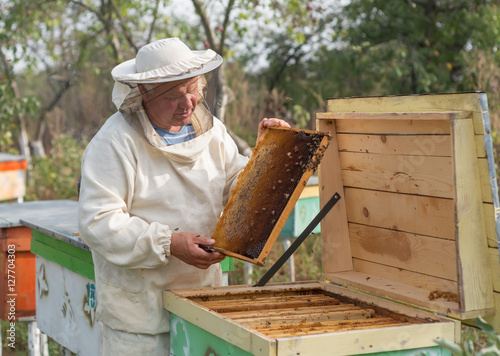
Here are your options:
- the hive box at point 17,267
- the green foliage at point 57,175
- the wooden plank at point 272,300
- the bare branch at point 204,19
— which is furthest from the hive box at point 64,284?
the green foliage at point 57,175

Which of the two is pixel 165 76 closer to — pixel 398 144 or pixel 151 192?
pixel 151 192

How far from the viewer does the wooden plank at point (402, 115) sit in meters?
1.91

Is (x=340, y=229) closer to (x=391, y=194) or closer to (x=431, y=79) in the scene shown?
(x=391, y=194)

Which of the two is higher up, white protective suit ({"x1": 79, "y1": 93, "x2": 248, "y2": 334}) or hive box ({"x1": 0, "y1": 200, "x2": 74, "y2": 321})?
white protective suit ({"x1": 79, "y1": 93, "x2": 248, "y2": 334})

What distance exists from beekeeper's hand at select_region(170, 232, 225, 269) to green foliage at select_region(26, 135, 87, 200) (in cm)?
636

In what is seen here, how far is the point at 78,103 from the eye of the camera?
1481 cm

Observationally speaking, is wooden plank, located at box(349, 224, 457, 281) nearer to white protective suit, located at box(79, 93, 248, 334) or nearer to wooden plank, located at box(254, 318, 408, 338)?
wooden plank, located at box(254, 318, 408, 338)

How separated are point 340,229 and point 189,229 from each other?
63 centimetres

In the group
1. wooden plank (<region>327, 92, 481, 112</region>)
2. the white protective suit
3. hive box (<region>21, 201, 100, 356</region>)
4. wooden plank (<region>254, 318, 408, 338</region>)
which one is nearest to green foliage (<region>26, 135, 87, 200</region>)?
hive box (<region>21, 201, 100, 356</region>)

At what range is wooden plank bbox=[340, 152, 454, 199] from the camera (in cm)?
219

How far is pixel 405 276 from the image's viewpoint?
7.98 ft

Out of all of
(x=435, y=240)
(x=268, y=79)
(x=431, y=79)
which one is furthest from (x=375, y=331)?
(x=268, y=79)

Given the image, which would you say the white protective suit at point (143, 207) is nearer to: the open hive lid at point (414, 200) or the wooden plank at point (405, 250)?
the open hive lid at point (414, 200)

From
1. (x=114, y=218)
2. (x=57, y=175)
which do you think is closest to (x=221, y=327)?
(x=114, y=218)
